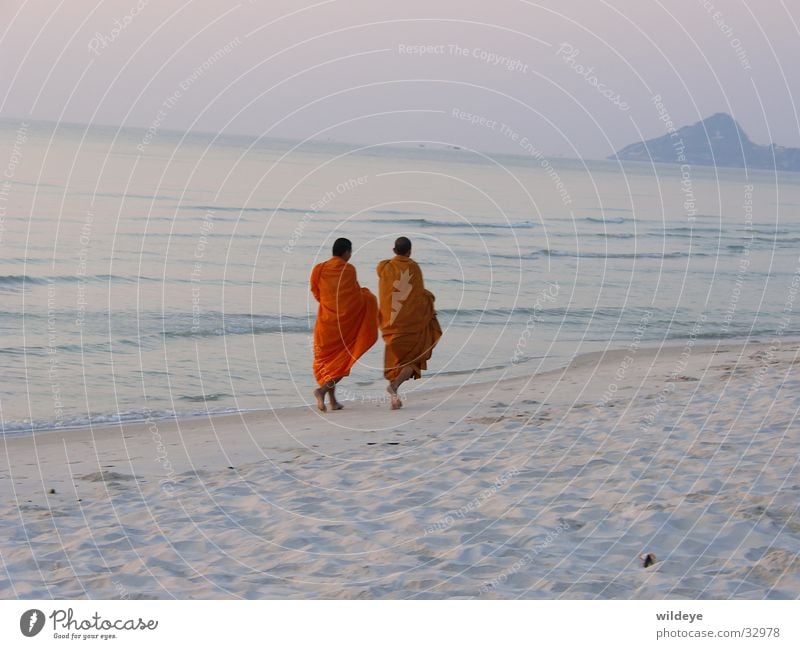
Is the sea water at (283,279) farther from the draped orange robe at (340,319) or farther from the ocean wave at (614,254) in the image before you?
the draped orange robe at (340,319)

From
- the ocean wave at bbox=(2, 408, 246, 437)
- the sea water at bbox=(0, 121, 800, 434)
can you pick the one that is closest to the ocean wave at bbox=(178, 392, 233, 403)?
the sea water at bbox=(0, 121, 800, 434)

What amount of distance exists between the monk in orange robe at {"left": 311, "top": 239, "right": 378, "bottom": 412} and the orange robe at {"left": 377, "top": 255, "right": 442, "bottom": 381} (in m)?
0.19

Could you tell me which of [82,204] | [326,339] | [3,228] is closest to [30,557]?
[326,339]

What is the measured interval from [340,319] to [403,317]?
69 centimetres

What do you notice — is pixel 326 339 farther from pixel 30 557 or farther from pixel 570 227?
pixel 570 227

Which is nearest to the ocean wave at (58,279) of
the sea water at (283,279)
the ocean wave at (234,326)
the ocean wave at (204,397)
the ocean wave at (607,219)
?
the sea water at (283,279)

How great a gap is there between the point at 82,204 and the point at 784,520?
33488 millimetres

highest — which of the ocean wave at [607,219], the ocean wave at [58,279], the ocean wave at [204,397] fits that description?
the ocean wave at [607,219]

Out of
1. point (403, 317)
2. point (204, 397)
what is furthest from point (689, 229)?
point (403, 317)

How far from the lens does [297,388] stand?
1255cm

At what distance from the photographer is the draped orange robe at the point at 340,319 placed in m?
10.4

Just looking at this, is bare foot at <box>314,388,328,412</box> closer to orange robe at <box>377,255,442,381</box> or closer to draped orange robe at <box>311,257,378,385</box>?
draped orange robe at <box>311,257,378,385</box>

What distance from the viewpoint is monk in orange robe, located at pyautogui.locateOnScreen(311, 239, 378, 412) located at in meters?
10.4

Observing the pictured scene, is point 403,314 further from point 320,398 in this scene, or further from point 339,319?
point 320,398
